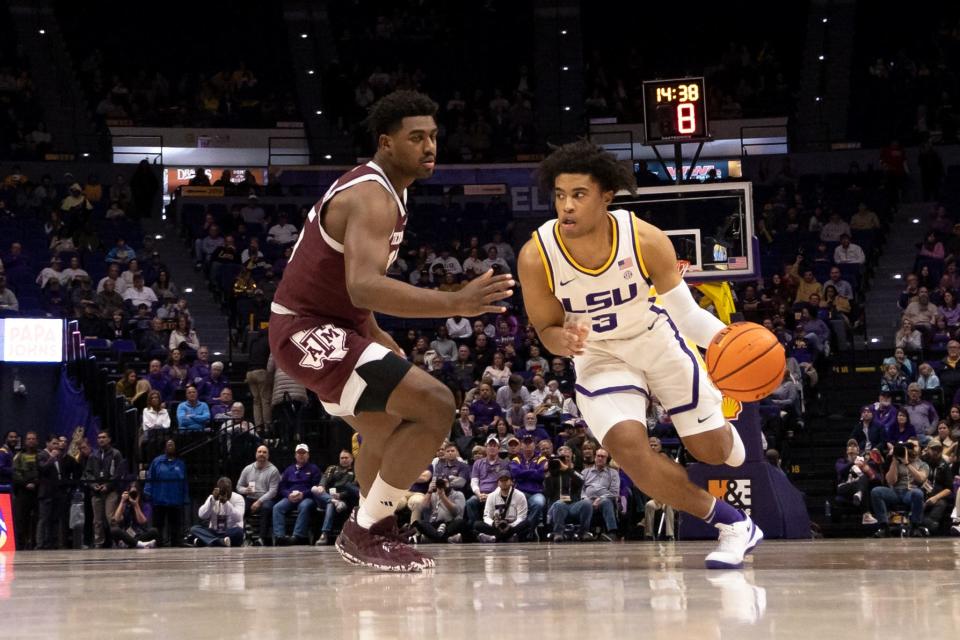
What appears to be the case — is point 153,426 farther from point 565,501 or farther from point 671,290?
point 671,290

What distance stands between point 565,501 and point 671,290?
7951 millimetres

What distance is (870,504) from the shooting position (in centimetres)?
1308

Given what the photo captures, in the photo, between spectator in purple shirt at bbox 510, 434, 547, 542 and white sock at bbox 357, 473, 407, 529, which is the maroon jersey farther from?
spectator in purple shirt at bbox 510, 434, 547, 542

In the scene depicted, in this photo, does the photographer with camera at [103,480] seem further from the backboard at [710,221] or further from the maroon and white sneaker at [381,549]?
the maroon and white sneaker at [381,549]

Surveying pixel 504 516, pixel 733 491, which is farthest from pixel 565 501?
pixel 733 491

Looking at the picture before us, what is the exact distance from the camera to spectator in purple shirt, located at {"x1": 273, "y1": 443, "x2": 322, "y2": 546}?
1353cm

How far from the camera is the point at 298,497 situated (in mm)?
13719

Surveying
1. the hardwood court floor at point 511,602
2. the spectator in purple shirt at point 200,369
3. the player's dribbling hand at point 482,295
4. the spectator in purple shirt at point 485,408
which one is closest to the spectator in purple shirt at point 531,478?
the spectator in purple shirt at point 485,408

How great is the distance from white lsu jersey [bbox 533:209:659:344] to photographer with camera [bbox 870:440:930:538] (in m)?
8.10

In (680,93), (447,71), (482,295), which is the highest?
(447,71)

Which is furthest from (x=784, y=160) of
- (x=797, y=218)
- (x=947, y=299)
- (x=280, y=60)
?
(x=280, y=60)

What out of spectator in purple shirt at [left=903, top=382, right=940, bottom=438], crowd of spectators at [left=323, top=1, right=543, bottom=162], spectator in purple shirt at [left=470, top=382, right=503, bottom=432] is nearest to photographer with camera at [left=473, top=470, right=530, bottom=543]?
spectator in purple shirt at [left=470, top=382, right=503, bottom=432]

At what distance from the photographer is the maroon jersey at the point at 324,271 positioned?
5.43 m

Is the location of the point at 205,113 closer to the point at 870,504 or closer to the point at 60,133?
the point at 60,133
